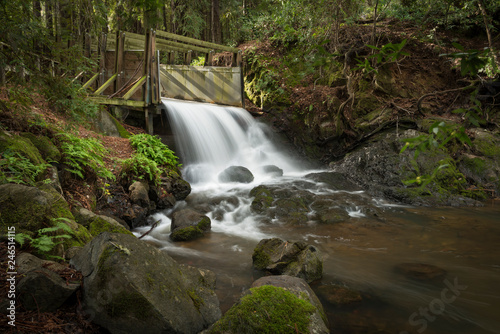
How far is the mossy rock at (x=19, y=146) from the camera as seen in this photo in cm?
427

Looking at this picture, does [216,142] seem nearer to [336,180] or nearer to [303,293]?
[336,180]

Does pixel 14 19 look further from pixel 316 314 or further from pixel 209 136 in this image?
pixel 209 136

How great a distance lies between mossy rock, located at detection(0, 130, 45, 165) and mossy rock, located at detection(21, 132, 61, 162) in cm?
35

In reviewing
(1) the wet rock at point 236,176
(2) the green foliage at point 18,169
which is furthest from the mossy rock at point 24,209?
(1) the wet rock at point 236,176

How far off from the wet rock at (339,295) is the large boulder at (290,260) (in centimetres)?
25

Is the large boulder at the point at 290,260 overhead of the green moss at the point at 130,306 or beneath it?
beneath

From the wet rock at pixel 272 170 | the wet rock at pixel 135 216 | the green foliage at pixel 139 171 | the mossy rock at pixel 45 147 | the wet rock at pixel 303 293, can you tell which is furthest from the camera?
the wet rock at pixel 272 170

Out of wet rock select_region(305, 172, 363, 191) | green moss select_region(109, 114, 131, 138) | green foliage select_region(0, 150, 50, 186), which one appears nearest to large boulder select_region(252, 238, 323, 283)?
green foliage select_region(0, 150, 50, 186)

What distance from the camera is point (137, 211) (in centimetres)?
641

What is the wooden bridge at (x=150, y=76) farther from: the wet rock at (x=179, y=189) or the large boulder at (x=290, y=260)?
the large boulder at (x=290, y=260)

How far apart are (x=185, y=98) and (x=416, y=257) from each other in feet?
39.5

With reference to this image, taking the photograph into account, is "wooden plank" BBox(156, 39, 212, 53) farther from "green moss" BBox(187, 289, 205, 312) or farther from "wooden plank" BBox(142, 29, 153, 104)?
"green moss" BBox(187, 289, 205, 312)

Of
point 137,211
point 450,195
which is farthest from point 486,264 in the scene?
point 137,211

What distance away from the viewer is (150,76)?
10219 millimetres
